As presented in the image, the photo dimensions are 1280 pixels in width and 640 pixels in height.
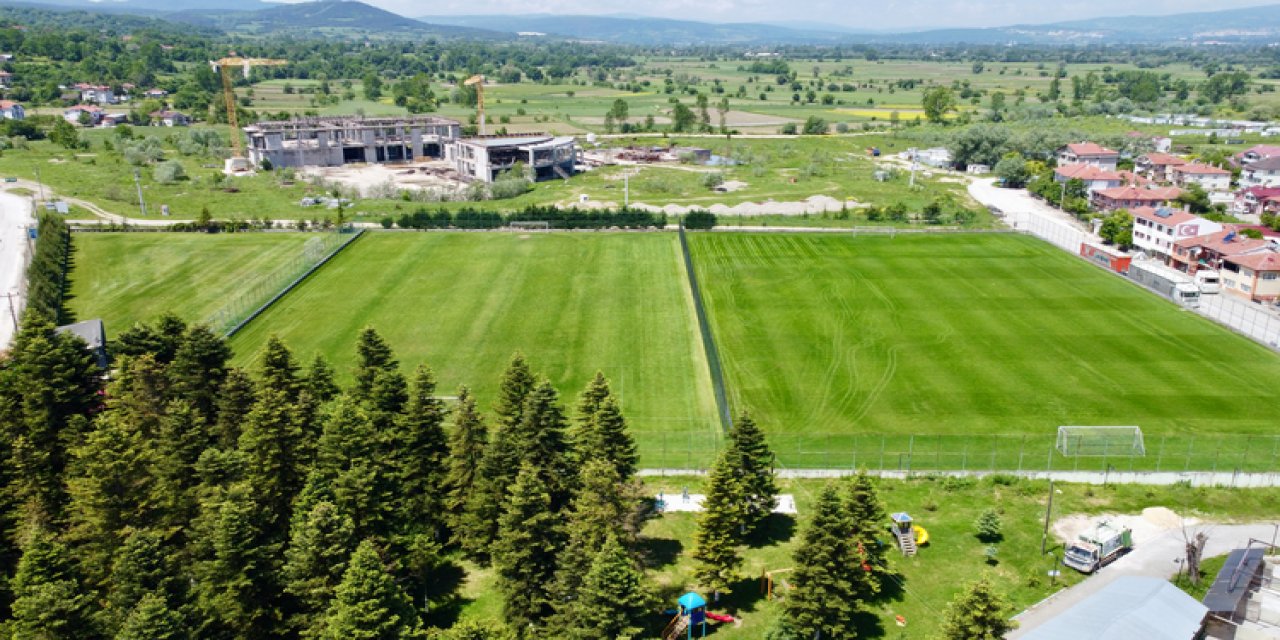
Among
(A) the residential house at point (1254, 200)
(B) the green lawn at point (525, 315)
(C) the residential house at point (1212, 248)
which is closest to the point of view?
(B) the green lawn at point (525, 315)

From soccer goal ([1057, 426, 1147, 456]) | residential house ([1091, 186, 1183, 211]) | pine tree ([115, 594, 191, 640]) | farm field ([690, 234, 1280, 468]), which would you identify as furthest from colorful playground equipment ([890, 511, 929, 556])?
residential house ([1091, 186, 1183, 211])

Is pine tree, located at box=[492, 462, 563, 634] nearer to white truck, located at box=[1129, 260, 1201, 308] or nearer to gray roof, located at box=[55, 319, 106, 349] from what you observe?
gray roof, located at box=[55, 319, 106, 349]

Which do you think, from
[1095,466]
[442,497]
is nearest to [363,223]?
[442,497]

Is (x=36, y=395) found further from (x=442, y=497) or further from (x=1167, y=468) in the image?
(x=1167, y=468)

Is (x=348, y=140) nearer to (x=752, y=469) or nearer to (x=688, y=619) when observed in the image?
(x=752, y=469)

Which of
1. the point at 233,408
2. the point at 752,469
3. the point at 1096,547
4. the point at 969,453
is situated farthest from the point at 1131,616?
the point at 233,408

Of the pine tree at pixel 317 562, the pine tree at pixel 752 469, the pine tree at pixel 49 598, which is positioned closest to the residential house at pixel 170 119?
the pine tree at pixel 49 598

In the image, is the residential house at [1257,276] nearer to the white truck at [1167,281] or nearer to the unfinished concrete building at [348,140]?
the white truck at [1167,281]
